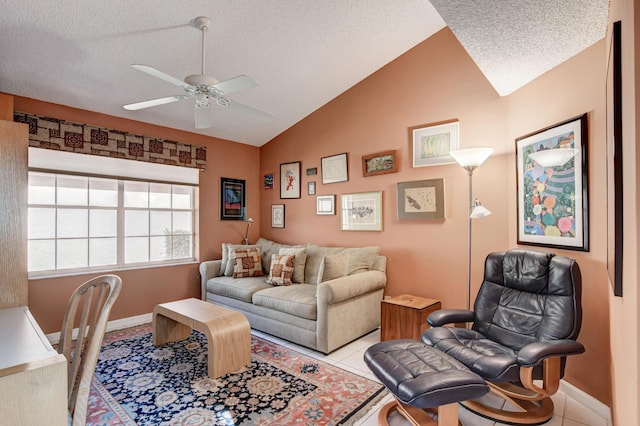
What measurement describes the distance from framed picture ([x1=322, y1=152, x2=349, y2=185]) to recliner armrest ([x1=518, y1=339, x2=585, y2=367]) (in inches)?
113

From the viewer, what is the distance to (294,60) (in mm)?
3473

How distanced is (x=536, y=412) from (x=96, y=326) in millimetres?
2492

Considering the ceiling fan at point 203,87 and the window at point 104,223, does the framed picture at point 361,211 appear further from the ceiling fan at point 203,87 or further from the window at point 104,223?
the window at point 104,223

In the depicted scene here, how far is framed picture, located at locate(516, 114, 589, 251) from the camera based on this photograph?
2.21 m

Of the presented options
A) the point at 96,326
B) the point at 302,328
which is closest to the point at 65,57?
the point at 96,326

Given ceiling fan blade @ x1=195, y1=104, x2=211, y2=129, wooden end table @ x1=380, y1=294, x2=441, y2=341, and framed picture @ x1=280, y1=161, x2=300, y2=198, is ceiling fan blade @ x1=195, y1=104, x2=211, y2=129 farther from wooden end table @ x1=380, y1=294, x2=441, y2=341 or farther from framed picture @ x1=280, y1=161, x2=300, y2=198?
wooden end table @ x1=380, y1=294, x2=441, y2=341

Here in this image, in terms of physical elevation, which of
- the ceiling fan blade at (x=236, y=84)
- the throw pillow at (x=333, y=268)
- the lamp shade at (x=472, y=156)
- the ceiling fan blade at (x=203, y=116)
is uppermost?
the ceiling fan blade at (x=236, y=84)

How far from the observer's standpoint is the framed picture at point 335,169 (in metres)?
4.30

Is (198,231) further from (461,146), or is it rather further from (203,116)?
(461,146)

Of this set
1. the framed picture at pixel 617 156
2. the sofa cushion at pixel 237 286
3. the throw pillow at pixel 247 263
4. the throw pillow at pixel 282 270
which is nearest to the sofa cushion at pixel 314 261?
the throw pillow at pixel 282 270

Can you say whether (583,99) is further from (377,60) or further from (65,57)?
(65,57)

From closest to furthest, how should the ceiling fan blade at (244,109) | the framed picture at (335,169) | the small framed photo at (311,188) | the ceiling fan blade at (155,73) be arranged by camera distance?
the ceiling fan blade at (155,73) < the ceiling fan blade at (244,109) < the framed picture at (335,169) < the small framed photo at (311,188)

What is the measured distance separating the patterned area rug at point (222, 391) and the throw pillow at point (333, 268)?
791mm

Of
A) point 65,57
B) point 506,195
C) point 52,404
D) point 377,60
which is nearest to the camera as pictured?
point 52,404
